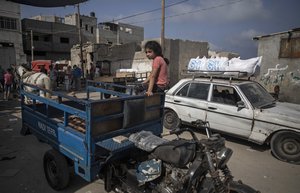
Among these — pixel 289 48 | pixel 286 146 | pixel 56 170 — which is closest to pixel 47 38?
pixel 289 48

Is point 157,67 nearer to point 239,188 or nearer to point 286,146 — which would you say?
point 239,188

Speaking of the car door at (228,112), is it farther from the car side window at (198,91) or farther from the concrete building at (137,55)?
the concrete building at (137,55)

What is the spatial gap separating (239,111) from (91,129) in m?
3.91

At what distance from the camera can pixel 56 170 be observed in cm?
365

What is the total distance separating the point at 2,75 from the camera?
13.3 m

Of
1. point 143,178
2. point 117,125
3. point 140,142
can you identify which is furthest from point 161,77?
point 143,178

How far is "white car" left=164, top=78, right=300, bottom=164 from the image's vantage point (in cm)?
488

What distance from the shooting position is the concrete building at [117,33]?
47.0 metres

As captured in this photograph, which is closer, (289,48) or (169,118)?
(169,118)

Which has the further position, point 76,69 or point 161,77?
point 76,69

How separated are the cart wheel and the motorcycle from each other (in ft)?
3.61

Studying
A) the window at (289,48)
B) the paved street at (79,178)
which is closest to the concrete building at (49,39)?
the paved street at (79,178)

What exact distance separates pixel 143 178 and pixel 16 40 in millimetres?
31231

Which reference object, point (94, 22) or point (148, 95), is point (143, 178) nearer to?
point (148, 95)
